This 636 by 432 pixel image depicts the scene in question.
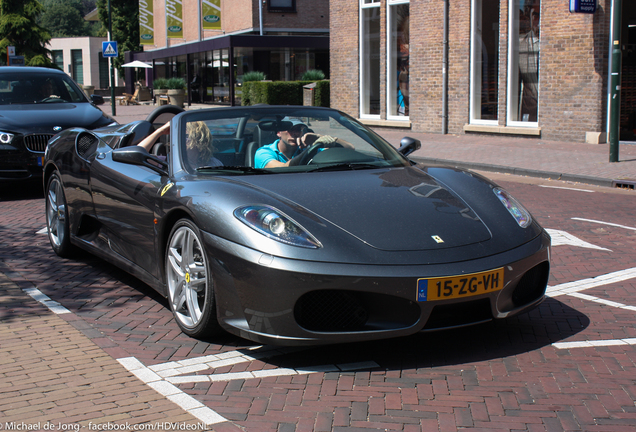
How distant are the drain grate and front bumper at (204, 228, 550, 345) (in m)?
7.71

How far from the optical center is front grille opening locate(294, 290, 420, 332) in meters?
3.54

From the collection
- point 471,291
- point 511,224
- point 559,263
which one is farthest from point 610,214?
point 471,291

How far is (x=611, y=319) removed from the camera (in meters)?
4.46

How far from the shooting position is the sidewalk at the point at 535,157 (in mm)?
11578

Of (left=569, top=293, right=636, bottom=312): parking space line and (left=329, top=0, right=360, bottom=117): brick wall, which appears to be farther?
(left=329, top=0, right=360, bottom=117): brick wall

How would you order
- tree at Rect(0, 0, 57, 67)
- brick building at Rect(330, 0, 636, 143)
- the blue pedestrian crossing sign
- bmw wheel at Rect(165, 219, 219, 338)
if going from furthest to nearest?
1. tree at Rect(0, 0, 57, 67)
2. the blue pedestrian crossing sign
3. brick building at Rect(330, 0, 636, 143)
4. bmw wheel at Rect(165, 219, 219, 338)

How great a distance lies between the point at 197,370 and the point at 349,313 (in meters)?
0.83

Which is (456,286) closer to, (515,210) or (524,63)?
(515,210)

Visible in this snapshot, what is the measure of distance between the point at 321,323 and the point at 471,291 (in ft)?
2.50

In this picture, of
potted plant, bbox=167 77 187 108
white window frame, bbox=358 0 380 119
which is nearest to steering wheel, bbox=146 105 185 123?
white window frame, bbox=358 0 380 119

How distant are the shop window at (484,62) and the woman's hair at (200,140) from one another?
14560mm

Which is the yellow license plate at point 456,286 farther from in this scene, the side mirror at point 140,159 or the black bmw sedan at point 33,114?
the black bmw sedan at point 33,114

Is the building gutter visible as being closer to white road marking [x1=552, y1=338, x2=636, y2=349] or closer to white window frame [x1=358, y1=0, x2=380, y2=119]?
white window frame [x1=358, y1=0, x2=380, y2=119]

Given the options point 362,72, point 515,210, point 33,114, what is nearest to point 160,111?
point 515,210
